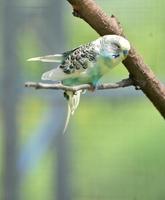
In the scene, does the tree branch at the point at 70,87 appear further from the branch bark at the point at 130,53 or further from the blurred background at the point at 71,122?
the blurred background at the point at 71,122

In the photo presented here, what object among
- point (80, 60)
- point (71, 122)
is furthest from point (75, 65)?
point (71, 122)

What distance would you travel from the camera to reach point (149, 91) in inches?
21.7

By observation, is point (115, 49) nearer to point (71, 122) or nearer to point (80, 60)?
point (80, 60)

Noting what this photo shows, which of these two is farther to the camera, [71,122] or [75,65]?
[71,122]

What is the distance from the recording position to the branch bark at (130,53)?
0.52m

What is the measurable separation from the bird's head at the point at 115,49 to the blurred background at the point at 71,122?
87cm

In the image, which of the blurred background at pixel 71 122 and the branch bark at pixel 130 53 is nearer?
the branch bark at pixel 130 53

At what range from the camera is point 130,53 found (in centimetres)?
53

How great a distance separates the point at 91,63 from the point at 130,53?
5 centimetres

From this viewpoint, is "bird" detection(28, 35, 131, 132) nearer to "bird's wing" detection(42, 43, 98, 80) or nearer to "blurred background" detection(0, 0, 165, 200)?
"bird's wing" detection(42, 43, 98, 80)

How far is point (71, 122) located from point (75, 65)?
0.95 meters

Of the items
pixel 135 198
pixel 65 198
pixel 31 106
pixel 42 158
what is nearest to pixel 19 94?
pixel 31 106

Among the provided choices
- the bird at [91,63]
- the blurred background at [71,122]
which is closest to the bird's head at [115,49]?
the bird at [91,63]

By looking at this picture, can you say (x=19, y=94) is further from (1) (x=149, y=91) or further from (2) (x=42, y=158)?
(1) (x=149, y=91)
